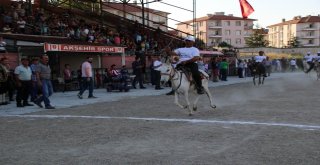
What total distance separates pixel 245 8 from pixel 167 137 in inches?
1084

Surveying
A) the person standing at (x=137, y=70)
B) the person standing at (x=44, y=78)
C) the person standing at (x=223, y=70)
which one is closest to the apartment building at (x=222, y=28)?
the person standing at (x=223, y=70)

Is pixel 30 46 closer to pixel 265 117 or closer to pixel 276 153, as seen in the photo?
pixel 265 117

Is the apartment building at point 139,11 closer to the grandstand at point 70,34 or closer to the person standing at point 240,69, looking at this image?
the grandstand at point 70,34

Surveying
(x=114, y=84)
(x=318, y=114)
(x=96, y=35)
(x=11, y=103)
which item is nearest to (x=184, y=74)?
(x=318, y=114)

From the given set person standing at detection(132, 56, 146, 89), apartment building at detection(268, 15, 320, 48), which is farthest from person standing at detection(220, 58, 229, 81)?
apartment building at detection(268, 15, 320, 48)

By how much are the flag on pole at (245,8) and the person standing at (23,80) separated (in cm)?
2159

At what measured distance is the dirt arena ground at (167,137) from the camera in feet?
22.5

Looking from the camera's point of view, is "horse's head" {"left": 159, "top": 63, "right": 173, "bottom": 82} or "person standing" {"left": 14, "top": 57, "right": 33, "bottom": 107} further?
"person standing" {"left": 14, "top": 57, "right": 33, "bottom": 107}

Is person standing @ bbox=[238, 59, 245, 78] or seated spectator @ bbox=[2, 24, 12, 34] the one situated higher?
seated spectator @ bbox=[2, 24, 12, 34]

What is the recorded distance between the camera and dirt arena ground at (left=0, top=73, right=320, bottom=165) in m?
6.87

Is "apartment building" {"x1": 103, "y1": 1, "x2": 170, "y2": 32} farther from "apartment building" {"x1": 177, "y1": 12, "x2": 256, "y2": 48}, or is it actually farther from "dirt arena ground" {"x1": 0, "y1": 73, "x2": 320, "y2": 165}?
"apartment building" {"x1": 177, "y1": 12, "x2": 256, "y2": 48}

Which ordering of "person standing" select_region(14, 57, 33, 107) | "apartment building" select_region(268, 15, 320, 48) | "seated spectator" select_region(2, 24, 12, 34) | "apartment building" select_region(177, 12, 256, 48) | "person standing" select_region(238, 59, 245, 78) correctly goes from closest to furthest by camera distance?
"person standing" select_region(14, 57, 33, 107) < "seated spectator" select_region(2, 24, 12, 34) < "person standing" select_region(238, 59, 245, 78) < "apartment building" select_region(177, 12, 256, 48) < "apartment building" select_region(268, 15, 320, 48)

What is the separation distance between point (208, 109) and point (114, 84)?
35.1 feet

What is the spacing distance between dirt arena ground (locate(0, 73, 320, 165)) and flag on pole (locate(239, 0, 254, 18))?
2165 cm
